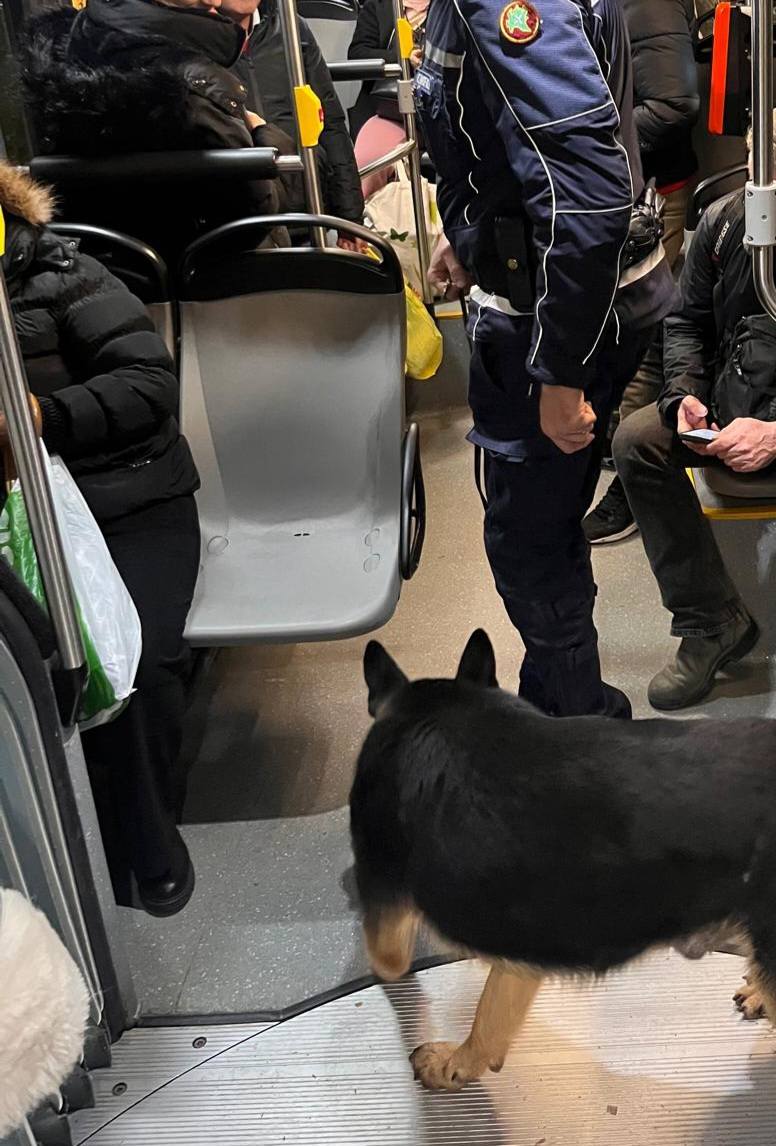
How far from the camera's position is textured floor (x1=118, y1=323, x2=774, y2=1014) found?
6.05 ft

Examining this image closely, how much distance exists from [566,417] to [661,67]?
1891 mm

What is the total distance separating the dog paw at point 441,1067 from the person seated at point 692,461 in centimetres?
107

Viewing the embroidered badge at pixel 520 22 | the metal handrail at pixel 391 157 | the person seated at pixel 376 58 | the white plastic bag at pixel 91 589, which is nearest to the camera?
the embroidered badge at pixel 520 22

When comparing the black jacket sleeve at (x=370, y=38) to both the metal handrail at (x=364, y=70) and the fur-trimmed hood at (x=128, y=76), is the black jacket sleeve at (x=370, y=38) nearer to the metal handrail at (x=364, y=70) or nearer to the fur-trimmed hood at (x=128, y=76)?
the metal handrail at (x=364, y=70)

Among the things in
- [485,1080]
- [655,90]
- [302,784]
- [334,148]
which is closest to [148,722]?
[302,784]

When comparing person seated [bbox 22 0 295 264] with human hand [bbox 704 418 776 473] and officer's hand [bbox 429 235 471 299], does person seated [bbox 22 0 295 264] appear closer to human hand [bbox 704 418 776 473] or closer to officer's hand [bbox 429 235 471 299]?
officer's hand [bbox 429 235 471 299]

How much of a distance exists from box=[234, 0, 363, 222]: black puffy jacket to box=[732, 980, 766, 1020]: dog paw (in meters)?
2.11

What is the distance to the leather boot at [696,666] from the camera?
7.88 ft

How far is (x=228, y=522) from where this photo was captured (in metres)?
2.37

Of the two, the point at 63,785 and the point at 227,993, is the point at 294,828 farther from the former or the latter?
the point at 63,785

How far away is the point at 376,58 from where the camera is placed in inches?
149

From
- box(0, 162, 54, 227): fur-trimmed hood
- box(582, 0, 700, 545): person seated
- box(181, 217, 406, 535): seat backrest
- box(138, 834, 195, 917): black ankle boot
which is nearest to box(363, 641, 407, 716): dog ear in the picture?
box(138, 834, 195, 917): black ankle boot

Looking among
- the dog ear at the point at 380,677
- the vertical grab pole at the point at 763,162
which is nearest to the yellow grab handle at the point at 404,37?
the vertical grab pole at the point at 763,162

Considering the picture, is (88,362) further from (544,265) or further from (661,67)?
(661,67)
